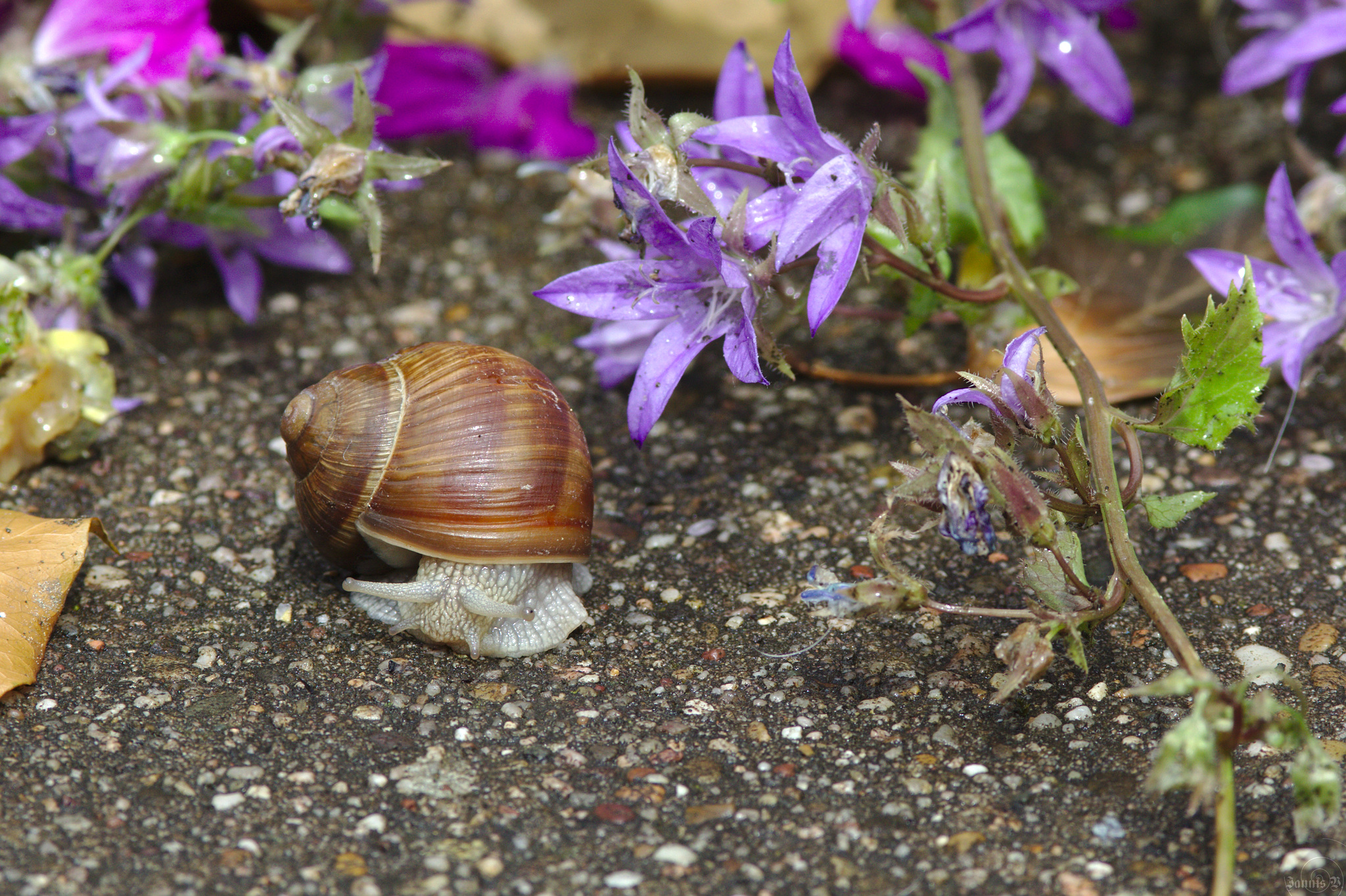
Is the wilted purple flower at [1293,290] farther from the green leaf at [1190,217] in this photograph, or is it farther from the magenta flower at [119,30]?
the magenta flower at [119,30]

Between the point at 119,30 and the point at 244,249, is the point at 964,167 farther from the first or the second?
the point at 119,30

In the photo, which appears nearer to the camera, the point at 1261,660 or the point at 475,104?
the point at 1261,660

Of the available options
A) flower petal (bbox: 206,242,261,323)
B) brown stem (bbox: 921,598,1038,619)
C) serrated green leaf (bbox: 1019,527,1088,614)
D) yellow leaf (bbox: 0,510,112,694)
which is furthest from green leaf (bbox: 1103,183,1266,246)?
yellow leaf (bbox: 0,510,112,694)

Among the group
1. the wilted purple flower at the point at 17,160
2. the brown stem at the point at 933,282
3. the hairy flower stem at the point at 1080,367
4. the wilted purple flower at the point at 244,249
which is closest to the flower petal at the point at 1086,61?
the hairy flower stem at the point at 1080,367

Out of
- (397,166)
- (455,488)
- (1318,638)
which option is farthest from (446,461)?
(1318,638)

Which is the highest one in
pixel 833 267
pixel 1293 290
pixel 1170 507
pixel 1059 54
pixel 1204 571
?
pixel 1059 54

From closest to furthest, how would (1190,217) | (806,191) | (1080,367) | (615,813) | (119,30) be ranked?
(615,813) < (806,191) < (1080,367) < (119,30) < (1190,217)

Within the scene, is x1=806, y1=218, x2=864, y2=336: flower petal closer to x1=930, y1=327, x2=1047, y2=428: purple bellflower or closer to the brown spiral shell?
x1=930, y1=327, x2=1047, y2=428: purple bellflower
